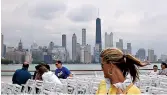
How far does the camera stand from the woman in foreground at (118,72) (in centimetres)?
162

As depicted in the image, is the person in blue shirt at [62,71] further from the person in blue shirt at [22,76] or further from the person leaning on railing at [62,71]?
the person in blue shirt at [22,76]

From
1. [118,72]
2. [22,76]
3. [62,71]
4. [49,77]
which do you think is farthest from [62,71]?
[118,72]

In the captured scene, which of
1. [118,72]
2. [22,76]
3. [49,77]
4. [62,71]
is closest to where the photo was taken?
[118,72]

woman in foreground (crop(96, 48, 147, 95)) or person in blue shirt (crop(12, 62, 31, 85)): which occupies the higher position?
woman in foreground (crop(96, 48, 147, 95))

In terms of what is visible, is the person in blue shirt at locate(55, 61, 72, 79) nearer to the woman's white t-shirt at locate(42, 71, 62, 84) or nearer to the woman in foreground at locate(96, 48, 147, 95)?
the woman's white t-shirt at locate(42, 71, 62, 84)

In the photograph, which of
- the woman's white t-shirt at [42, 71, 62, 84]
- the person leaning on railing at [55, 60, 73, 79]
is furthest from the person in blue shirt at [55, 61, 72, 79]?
the woman's white t-shirt at [42, 71, 62, 84]

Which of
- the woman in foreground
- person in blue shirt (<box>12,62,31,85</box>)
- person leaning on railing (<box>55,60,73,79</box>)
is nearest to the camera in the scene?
the woman in foreground

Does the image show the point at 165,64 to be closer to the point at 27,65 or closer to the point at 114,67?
the point at 27,65

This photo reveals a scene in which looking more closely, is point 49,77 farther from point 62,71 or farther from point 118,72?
point 118,72

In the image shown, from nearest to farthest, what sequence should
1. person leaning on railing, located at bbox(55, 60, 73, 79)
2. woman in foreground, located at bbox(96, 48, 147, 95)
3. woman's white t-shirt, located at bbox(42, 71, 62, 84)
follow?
woman in foreground, located at bbox(96, 48, 147, 95) < woman's white t-shirt, located at bbox(42, 71, 62, 84) < person leaning on railing, located at bbox(55, 60, 73, 79)

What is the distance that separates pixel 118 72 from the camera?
5.50ft

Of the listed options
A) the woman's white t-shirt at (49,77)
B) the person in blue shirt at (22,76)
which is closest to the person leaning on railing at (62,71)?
the person in blue shirt at (22,76)

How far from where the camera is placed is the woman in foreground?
5.33ft

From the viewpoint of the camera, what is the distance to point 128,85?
163 cm
